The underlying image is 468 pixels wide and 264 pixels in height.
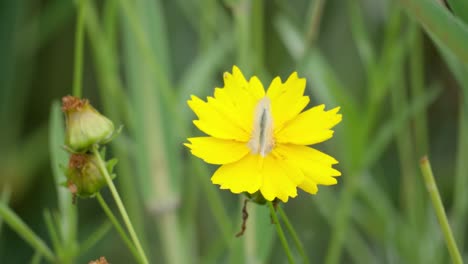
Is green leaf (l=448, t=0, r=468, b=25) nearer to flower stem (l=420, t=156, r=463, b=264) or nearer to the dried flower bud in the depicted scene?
flower stem (l=420, t=156, r=463, b=264)

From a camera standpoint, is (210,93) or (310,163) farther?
(210,93)

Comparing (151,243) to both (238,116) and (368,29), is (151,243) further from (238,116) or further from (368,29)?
(238,116)

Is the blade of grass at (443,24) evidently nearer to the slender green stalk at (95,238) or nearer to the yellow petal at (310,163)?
Result: the yellow petal at (310,163)

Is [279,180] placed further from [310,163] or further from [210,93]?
[210,93]

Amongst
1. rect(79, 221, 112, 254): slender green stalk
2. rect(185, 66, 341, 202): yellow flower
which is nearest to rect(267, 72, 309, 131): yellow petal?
rect(185, 66, 341, 202): yellow flower

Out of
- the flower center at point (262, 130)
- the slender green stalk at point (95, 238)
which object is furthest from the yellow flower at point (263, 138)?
the slender green stalk at point (95, 238)

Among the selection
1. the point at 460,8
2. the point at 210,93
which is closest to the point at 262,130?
the point at 460,8

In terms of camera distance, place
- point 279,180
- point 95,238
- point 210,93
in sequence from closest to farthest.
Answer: point 279,180
point 95,238
point 210,93
